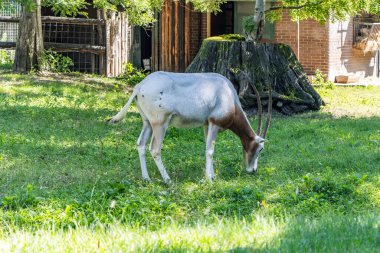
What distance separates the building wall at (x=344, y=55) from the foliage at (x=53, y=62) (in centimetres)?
738

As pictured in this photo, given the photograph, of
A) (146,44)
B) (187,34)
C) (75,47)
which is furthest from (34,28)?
(146,44)

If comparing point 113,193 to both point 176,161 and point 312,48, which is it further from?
point 312,48

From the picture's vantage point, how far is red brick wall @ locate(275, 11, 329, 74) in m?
23.4

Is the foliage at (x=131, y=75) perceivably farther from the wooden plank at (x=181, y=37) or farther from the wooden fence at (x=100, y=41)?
the wooden plank at (x=181, y=37)

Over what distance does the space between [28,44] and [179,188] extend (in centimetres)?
1227

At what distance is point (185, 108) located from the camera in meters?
10.4

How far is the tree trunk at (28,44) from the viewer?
68.6 feet

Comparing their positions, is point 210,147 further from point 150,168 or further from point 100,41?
point 100,41

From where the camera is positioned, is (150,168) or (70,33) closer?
(150,168)

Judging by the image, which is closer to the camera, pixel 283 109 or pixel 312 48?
pixel 283 109

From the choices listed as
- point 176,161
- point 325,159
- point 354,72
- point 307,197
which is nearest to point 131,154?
point 176,161

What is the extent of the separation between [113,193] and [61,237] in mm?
2171

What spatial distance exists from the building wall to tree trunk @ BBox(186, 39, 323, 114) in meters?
5.91

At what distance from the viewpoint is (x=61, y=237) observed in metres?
7.01
